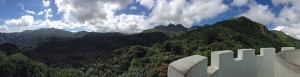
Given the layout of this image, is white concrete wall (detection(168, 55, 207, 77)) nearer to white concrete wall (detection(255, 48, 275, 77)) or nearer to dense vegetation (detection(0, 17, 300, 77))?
white concrete wall (detection(255, 48, 275, 77))

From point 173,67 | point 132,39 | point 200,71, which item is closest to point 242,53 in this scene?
point 200,71

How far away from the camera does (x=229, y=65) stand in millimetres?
4719

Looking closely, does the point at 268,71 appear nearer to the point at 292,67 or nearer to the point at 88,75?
the point at 292,67

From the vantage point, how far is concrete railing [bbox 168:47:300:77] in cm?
265

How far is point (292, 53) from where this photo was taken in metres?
5.55

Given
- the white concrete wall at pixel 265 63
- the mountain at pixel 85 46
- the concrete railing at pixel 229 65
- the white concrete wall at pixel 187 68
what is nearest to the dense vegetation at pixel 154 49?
the mountain at pixel 85 46

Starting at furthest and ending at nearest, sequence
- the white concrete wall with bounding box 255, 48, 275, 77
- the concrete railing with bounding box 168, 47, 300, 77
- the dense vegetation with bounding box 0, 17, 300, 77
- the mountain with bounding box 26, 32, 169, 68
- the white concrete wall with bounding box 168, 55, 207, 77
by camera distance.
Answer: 1. the mountain with bounding box 26, 32, 169, 68
2. the dense vegetation with bounding box 0, 17, 300, 77
3. the white concrete wall with bounding box 255, 48, 275, 77
4. the concrete railing with bounding box 168, 47, 300, 77
5. the white concrete wall with bounding box 168, 55, 207, 77

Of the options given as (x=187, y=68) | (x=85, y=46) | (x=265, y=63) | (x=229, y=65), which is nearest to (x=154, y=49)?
(x=265, y=63)

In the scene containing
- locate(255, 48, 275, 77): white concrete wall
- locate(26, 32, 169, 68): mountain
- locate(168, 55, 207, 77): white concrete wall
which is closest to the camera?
locate(168, 55, 207, 77): white concrete wall

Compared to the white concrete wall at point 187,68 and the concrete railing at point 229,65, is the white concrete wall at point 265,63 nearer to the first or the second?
the concrete railing at point 229,65

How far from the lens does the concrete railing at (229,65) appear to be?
265cm

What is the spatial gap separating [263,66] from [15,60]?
54.8 m

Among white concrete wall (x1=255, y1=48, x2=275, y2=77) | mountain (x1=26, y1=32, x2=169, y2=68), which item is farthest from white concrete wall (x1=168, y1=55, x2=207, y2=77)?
mountain (x1=26, y1=32, x2=169, y2=68)

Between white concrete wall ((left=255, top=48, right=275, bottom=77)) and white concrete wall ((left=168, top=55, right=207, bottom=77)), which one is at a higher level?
white concrete wall ((left=168, top=55, right=207, bottom=77))
